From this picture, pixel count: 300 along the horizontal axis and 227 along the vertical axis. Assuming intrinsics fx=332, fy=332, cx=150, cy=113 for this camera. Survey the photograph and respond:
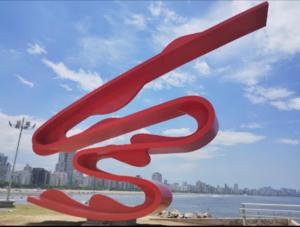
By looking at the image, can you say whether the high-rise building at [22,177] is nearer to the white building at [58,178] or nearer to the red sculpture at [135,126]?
the white building at [58,178]

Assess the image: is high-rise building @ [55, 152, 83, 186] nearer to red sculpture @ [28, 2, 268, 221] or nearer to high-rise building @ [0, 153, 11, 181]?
high-rise building @ [0, 153, 11, 181]

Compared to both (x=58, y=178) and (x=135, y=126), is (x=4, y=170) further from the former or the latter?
(x=135, y=126)

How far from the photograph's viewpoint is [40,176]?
89875 millimetres

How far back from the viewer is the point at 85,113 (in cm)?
1095

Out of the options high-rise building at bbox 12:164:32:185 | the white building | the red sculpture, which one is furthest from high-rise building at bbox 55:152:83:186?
the red sculpture

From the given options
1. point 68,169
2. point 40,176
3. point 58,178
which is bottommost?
point 40,176

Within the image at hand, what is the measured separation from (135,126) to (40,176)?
86.5 metres

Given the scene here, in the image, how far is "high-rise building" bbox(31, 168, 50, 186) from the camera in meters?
89.2

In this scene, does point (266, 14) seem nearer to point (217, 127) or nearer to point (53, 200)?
point (217, 127)

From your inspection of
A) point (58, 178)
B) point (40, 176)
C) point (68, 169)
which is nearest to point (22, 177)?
point (58, 178)

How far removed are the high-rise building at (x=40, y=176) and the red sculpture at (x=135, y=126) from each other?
8330cm

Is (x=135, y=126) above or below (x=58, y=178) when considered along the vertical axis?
below

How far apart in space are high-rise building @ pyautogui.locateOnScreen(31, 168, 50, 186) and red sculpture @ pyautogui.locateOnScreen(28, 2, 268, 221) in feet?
273

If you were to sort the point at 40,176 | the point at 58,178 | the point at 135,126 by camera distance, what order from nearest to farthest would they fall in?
the point at 135,126 < the point at 40,176 < the point at 58,178
